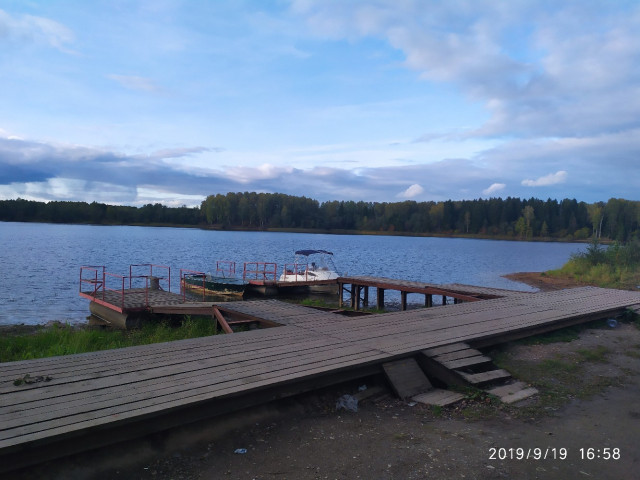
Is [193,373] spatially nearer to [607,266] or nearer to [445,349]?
[445,349]

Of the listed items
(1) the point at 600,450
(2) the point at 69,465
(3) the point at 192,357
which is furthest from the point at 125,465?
(1) the point at 600,450

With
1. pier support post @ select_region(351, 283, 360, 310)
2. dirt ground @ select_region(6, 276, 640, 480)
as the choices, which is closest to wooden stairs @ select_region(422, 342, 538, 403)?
dirt ground @ select_region(6, 276, 640, 480)

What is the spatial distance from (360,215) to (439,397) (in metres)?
130

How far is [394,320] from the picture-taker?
8.87m

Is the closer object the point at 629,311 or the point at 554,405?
the point at 554,405

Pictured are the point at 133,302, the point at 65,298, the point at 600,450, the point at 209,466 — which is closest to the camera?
the point at 209,466

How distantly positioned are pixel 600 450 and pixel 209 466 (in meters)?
3.49

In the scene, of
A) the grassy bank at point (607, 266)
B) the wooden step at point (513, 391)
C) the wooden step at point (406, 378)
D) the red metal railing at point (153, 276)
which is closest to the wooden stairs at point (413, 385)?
the wooden step at point (406, 378)

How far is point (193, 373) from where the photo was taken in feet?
17.2

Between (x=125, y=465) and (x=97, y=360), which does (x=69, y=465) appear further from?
(x=97, y=360)

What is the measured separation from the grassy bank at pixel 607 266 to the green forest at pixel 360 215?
8693 cm

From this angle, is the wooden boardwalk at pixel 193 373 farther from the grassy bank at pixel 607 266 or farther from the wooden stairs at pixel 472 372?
the grassy bank at pixel 607 266

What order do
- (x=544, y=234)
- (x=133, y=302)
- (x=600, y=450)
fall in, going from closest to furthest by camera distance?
(x=600, y=450)
(x=133, y=302)
(x=544, y=234)

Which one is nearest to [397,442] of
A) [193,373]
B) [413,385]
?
[413,385]
